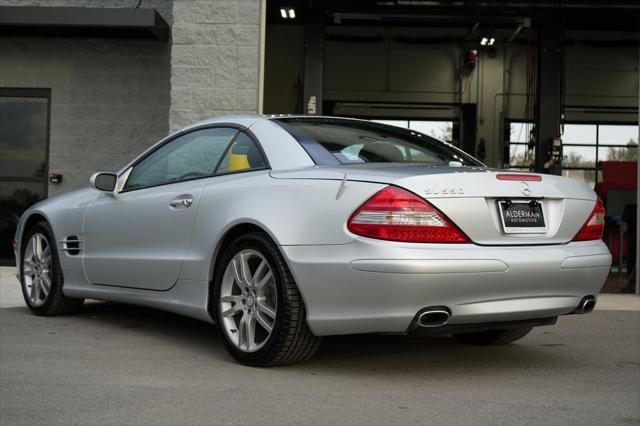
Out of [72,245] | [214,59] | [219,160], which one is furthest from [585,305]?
[214,59]

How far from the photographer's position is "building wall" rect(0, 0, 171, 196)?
10695 mm

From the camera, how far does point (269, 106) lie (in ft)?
66.3

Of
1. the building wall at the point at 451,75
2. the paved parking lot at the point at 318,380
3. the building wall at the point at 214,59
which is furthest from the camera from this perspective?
the building wall at the point at 451,75

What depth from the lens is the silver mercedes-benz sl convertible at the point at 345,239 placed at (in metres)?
3.92

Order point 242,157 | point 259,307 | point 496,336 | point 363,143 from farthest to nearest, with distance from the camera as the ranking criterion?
point 496,336
point 242,157
point 363,143
point 259,307

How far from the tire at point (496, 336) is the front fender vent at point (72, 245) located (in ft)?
8.75

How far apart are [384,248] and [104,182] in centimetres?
253

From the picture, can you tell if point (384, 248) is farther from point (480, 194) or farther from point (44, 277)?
point (44, 277)

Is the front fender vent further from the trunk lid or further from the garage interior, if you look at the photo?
the garage interior

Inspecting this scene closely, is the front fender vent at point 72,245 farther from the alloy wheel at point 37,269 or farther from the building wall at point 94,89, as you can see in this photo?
the building wall at point 94,89

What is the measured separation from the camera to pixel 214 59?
345 inches

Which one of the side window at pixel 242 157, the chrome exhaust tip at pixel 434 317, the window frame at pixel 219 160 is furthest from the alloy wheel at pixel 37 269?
the chrome exhaust tip at pixel 434 317

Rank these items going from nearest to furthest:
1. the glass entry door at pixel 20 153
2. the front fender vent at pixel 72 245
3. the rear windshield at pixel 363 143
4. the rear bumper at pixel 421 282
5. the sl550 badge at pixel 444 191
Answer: the rear bumper at pixel 421 282 → the sl550 badge at pixel 444 191 → the rear windshield at pixel 363 143 → the front fender vent at pixel 72 245 → the glass entry door at pixel 20 153

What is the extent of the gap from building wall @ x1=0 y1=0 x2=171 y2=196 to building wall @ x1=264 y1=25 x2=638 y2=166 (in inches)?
374
